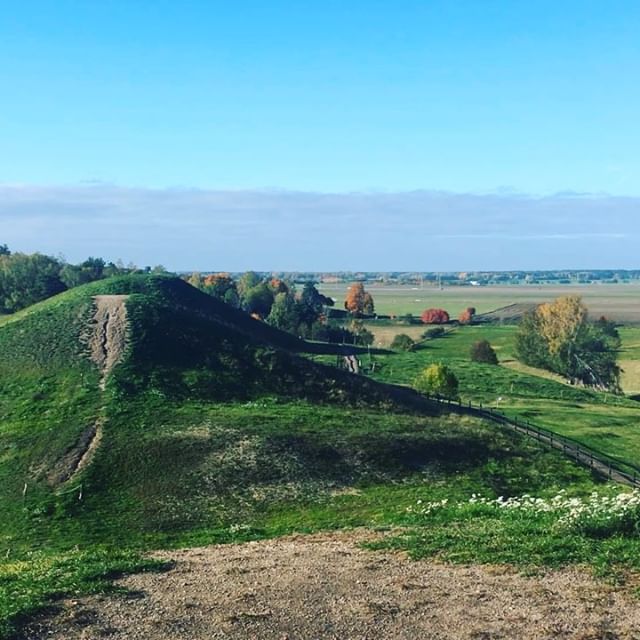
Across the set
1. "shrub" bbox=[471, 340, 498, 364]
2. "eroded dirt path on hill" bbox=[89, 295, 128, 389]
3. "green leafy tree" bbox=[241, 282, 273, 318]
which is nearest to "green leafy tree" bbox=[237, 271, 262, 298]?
"green leafy tree" bbox=[241, 282, 273, 318]

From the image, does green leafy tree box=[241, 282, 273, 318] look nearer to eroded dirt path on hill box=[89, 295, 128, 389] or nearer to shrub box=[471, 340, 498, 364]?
shrub box=[471, 340, 498, 364]

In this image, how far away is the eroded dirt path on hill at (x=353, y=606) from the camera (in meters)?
14.1

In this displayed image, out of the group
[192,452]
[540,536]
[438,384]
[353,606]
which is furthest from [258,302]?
[353,606]

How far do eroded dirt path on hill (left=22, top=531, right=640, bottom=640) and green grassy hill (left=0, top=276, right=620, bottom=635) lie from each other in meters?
1.75

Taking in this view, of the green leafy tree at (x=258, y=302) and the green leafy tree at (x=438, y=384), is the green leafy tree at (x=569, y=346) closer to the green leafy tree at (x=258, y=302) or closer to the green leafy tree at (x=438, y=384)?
the green leafy tree at (x=438, y=384)

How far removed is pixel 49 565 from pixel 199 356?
33114 mm

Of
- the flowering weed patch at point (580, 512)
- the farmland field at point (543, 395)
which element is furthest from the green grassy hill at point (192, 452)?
the farmland field at point (543, 395)

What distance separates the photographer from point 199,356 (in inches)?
2067

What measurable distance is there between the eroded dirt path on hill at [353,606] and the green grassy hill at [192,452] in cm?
175

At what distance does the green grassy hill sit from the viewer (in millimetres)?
26891

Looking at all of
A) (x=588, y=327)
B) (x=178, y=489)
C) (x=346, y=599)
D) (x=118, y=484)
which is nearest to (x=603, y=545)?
(x=346, y=599)

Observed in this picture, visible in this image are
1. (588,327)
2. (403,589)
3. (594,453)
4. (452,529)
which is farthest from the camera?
(588,327)

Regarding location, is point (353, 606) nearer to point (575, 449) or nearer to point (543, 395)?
point (575, 449)

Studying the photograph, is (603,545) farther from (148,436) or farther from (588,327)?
(588,327)
